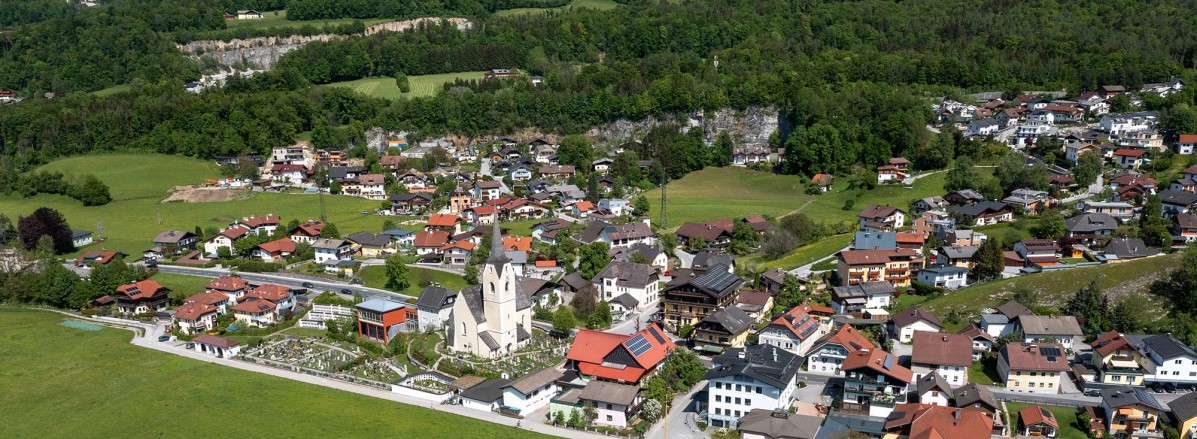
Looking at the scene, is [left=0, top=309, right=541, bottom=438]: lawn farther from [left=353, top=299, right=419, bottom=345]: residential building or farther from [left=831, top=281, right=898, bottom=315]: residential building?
[left=831, top=281, right=898, bottom=315]: residential building

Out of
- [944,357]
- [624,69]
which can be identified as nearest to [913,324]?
[944,357]

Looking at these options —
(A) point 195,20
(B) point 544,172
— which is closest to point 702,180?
(B) point 544,172

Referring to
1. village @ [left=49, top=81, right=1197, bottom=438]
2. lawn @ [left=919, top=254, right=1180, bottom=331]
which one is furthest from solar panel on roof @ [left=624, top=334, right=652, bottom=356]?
lawn @ [left=919, top=254, right=1180, bottom=331]

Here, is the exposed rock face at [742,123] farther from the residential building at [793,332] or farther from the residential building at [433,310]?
the residential building at [433,310]

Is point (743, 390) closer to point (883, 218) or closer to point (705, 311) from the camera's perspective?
point (705, 311)

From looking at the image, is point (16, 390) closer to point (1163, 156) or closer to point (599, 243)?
point (599, 243)
